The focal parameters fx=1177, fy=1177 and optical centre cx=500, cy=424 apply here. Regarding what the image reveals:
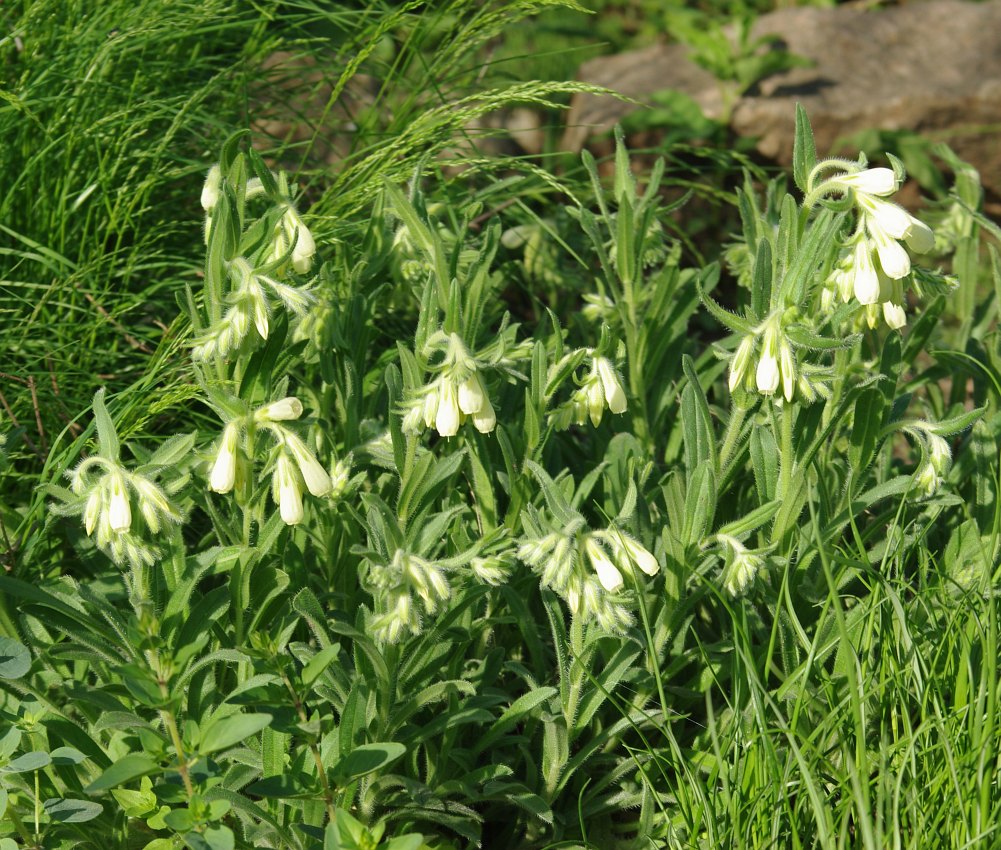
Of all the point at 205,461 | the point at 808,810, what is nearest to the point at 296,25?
the point at 205,461

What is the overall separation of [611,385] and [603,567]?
0.50 meters

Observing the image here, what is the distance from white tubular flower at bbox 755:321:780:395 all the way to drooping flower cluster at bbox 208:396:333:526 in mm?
817

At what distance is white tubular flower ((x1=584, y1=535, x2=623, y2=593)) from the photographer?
203cm

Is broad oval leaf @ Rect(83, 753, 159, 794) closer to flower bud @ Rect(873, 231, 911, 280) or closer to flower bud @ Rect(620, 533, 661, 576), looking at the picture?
flower bud @ Rect(620, 533, 661, 576)

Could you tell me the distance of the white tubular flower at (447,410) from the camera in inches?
83.8

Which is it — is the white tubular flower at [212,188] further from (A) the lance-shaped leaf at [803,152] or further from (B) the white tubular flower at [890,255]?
(B) the white tubular flower at [890,255]

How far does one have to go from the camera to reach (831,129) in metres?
5.47

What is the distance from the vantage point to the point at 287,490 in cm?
204

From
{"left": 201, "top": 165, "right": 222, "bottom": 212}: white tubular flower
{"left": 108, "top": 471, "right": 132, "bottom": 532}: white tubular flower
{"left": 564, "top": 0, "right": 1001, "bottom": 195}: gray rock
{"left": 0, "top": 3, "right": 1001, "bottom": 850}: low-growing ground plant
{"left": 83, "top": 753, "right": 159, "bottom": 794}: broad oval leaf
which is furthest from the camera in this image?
{"left": 564, "top": 0, "right": 1001, "bottom": 195}: gray rock

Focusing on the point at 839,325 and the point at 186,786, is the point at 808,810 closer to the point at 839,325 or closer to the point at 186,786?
the point at 839,325

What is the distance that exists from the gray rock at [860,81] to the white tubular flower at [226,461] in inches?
142

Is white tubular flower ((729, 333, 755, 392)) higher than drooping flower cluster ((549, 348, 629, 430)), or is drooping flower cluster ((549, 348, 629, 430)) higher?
white tubular flower ((729, 333, 755, 392))

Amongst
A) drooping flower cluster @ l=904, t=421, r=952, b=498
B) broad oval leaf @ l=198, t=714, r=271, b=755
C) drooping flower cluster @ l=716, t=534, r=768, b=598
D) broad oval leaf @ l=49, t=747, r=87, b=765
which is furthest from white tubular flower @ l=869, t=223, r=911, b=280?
broad oval leaf @ l=49, t=747, r=87, b=765

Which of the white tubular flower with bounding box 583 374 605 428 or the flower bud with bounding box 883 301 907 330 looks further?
the white tubular flower with bounding box 583 374 605 428
